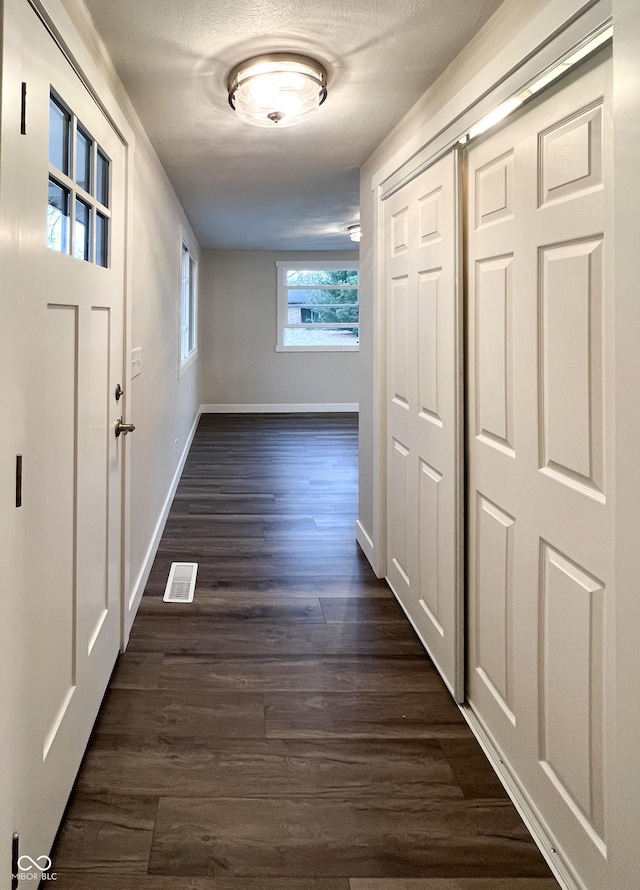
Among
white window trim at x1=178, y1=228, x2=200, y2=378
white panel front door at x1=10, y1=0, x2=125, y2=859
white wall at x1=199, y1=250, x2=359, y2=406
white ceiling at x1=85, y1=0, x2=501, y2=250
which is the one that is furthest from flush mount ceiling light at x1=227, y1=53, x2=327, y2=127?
white wall at x1=199, y1=250, x2=359, y2=406

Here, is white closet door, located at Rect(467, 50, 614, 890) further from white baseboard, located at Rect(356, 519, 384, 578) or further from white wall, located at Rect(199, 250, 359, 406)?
white wall, located at Rect(199, 250, 359, 406)

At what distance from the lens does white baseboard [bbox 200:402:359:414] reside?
8969mm

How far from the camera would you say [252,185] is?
162 inches

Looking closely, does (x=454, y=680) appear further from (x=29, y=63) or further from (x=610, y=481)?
(x=29, y=63)

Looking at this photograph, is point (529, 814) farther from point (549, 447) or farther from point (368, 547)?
point (368, 547)

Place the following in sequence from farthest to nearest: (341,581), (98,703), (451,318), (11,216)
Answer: (341,581) < (451,318) < (98,703) < (11,216)

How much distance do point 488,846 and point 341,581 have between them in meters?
1.75

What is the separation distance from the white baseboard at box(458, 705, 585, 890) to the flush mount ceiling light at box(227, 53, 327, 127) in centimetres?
222

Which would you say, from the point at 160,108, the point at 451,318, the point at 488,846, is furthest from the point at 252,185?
the point at 488,846

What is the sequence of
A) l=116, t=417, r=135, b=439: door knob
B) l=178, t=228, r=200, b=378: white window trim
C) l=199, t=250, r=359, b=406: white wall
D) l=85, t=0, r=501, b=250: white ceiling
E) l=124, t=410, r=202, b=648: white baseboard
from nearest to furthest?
l=85, t=0, r=501, b=250: white ceiling < l=116, t=417, r=135, b=439: door knob < l=124, t=410, r=202, b=648: white baseboard < l=178, t=228, r=200, b=378: white window trim < l=199, t=250, r=359, b=406: white wall

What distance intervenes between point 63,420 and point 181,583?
173cm

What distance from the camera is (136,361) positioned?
2.81m

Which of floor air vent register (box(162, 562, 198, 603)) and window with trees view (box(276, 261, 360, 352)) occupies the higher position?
window with trees view (box(276, 261, 360, 352))

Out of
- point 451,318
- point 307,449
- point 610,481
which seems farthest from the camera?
point 307,449
